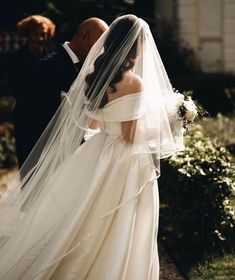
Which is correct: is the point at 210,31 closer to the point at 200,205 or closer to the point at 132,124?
the point at 200,205

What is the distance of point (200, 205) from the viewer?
5.84 meters

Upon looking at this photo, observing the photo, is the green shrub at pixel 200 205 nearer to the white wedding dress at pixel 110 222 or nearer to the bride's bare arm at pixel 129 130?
the white wedding dress at pixel 110 222

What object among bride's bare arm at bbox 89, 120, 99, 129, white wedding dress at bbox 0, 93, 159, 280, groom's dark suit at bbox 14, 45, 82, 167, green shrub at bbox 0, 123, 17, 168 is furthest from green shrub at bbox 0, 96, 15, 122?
white wedding dress at bbox 0, 93, 159, 280

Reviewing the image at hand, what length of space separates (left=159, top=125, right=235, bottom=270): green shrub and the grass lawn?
0.44ft

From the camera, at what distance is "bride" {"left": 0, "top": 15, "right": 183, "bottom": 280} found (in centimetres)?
450

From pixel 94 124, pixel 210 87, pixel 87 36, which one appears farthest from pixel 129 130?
pixel 210 87

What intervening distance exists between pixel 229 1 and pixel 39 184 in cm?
1104

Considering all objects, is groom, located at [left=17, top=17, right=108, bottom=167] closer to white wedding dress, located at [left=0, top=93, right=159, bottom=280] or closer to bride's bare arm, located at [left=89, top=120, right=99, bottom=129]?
bride's bare arm, located at [left=89, top=120, right=99, bottom=129]

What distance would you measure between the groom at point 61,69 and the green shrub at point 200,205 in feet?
3.98

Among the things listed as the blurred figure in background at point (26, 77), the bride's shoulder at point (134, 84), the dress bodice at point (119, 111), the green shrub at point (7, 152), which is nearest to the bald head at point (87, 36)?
the blurred figure in background at point (26, 77)

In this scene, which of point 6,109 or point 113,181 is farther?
point 6,109

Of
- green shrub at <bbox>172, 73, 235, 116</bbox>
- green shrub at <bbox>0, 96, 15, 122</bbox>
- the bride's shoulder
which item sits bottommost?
green shrub at <bbox>172, 73, 235, 116</bbox>

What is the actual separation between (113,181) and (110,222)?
0.27 m

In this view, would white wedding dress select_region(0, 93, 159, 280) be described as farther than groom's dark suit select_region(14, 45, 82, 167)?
No
